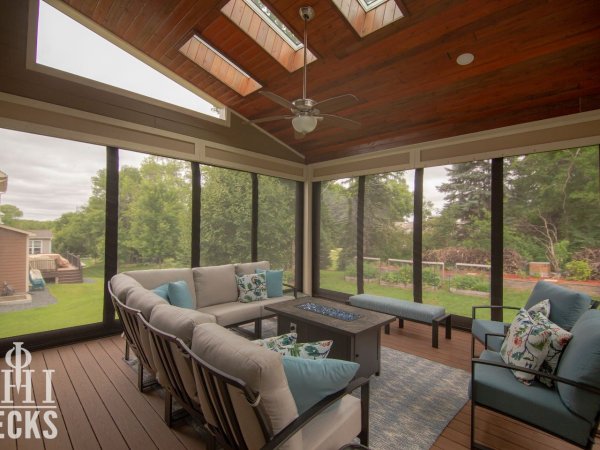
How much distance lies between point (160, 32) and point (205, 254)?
3.18 metres

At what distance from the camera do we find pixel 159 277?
145 inches

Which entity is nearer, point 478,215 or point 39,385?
point 39,385

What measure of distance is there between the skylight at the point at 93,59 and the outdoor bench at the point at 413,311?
4.13 m

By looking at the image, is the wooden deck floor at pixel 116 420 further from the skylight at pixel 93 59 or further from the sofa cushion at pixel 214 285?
the skylight at pixel 93 59

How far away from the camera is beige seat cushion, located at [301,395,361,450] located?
1.47m

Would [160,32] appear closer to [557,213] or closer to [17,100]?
[17,100]

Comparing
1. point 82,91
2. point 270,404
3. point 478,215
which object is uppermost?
point 82,91

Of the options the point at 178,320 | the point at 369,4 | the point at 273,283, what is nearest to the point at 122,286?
the point at 178,320

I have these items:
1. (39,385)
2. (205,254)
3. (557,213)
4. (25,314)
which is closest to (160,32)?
(205,254)

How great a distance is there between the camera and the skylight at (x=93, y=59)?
354 centimetres

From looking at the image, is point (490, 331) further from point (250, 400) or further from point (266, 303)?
point (250, 400)

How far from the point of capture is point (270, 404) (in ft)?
4.12

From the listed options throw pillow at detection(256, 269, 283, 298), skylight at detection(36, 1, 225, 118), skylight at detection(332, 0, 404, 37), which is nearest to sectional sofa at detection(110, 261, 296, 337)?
throw pillow at detection(256, 269, 283, 298)

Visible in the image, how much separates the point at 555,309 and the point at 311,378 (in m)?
2.41
